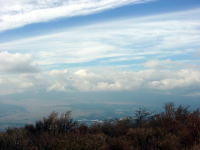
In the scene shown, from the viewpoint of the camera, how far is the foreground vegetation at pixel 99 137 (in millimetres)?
14508

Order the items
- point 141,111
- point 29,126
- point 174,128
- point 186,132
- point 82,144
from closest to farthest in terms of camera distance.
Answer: point 82,144 < point 186,132 < point 174,128 < point 29,126 < point 141,111

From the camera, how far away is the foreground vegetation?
14508mm

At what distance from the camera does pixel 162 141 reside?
1532cm

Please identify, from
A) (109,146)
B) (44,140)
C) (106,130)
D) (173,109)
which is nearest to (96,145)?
(109,146)

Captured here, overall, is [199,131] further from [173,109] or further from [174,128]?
[173,109]

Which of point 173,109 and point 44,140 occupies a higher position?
point 173,109

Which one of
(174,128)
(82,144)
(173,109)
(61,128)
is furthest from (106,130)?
(173,109)

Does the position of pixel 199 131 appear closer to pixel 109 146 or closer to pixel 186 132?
pixel 186 132

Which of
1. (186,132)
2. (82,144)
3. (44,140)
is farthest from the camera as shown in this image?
(186,132)

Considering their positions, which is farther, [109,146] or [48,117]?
[48,117]

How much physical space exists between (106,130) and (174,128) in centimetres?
470

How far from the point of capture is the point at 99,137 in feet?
53.4

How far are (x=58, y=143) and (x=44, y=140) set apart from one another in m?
1.22

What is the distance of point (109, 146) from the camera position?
14625 millimetres
